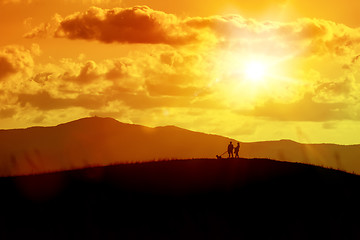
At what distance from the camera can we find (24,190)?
3934cm

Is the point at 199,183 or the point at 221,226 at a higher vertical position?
the point at 199,183

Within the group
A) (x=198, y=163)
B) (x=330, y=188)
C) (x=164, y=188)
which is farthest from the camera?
(x=198, y=163)

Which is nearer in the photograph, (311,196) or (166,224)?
(166,224)

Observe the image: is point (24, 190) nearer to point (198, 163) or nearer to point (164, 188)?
point (164, 188)

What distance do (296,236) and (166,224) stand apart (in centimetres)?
719

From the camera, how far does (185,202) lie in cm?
3825

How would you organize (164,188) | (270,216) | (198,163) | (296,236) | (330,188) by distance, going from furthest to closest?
(198,163)
(330,188)
(164,188)
(270,216)
(296,236)

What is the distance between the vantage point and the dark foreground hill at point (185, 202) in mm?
33094

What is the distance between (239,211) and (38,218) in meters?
12.0

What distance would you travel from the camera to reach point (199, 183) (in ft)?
140

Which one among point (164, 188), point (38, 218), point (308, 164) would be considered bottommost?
point (38, 218)

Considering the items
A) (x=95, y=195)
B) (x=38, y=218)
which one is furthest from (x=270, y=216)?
(x=38, y=218)

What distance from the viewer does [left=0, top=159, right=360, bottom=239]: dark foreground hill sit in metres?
33.1

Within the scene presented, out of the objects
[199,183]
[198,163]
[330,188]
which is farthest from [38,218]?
[330,188]
